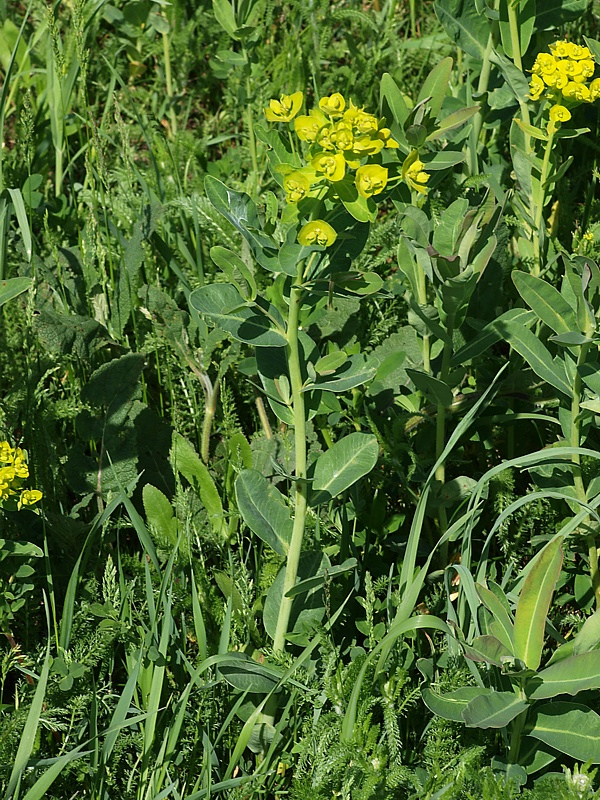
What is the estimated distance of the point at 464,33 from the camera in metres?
2.67

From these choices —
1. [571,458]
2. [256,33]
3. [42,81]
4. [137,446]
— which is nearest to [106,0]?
[42,81]

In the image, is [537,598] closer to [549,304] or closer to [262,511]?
[262,511]

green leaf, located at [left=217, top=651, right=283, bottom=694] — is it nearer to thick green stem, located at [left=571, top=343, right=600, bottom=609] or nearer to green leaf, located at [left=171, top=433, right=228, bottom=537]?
green leaf, located at [left=171, top=433, right=228, bottom=537]

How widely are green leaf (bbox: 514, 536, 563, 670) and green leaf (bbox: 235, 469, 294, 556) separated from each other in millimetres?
526

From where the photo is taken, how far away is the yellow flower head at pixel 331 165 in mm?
1477

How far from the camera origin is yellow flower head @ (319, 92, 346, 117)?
4.94 feet

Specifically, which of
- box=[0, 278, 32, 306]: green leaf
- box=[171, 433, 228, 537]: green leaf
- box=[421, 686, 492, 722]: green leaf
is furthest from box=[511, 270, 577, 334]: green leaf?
box=[0, 278, 32, 306]: green leaf

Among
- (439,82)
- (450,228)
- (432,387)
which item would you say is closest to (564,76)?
(439,82)

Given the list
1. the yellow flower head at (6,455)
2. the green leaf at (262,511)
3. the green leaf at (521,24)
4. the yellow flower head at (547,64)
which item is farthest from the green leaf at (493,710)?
the green leaf at (521,24)

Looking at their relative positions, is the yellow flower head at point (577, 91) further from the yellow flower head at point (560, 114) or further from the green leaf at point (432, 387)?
the green leaf at point (432, 387)

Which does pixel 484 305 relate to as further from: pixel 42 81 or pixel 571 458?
pixel 42 81

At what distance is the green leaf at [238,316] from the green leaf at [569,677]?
82 cm

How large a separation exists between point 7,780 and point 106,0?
9.62 feet

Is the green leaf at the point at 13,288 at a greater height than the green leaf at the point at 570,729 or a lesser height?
greater
